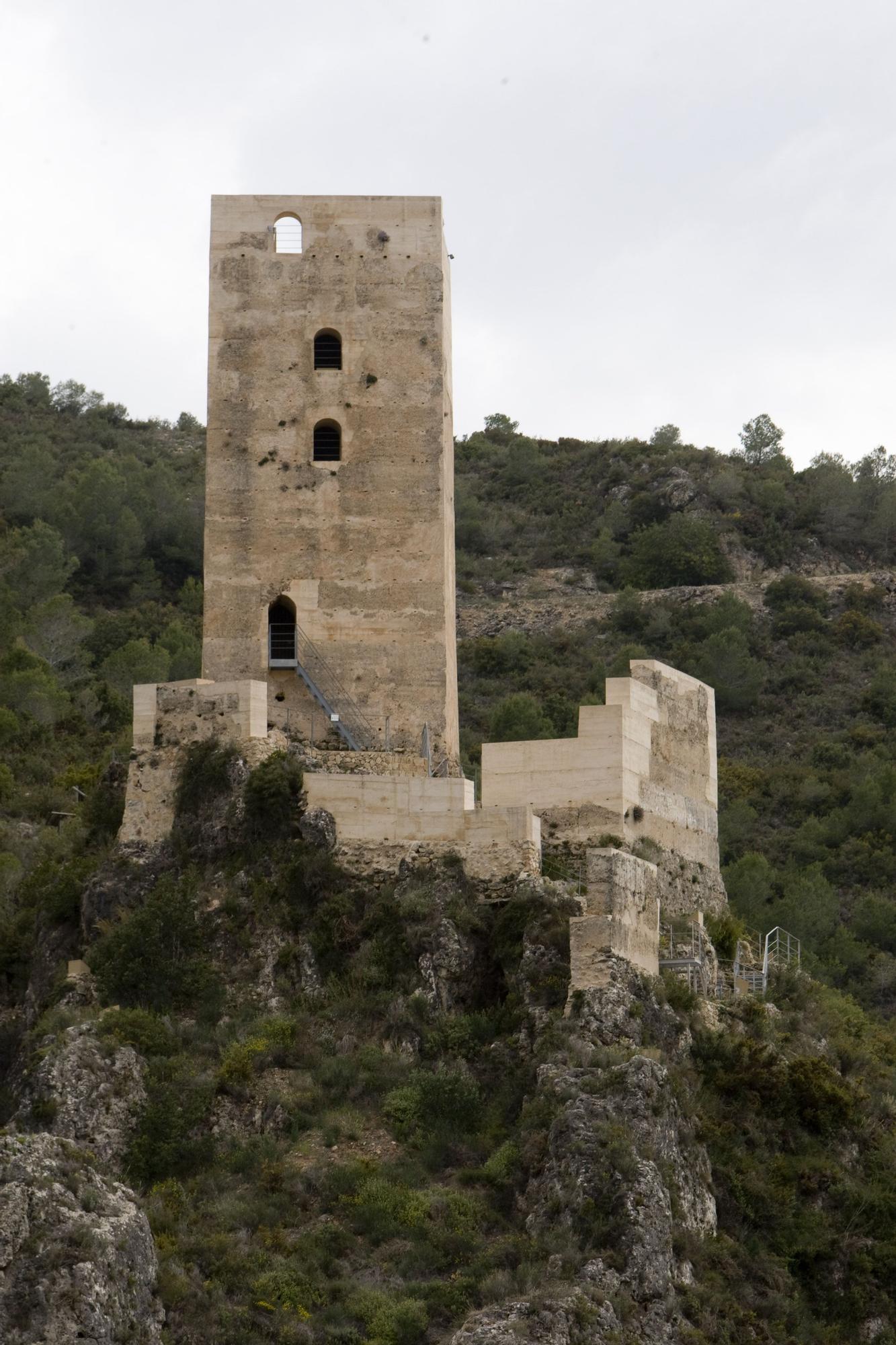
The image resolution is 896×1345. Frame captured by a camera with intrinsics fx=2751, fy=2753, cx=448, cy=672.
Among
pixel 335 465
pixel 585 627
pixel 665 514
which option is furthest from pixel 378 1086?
pixel 665 514

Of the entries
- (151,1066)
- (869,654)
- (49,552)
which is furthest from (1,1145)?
(869,654)

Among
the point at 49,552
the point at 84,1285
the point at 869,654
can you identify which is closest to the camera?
the point at 84,1285

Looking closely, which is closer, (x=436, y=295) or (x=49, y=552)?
(x=436, y=295)

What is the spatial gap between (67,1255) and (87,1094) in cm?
524

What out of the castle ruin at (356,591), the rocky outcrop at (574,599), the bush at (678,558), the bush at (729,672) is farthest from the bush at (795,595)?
the castle ruin at (356,591)

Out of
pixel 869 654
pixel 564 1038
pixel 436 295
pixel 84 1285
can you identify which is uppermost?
pixel 436 295

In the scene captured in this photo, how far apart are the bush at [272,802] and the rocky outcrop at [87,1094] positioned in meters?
4.70

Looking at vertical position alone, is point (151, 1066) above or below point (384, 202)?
below

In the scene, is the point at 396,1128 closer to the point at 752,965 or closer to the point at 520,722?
the point at 752,965

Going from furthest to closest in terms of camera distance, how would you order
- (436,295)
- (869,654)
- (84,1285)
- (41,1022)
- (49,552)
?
(869,654) < (49,552) < (436,295) < (41,1022) < (84,1285)

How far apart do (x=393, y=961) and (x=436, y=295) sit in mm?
13269

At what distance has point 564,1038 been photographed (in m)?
38.4

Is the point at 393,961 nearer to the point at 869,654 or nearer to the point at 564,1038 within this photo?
the point at 564,1038

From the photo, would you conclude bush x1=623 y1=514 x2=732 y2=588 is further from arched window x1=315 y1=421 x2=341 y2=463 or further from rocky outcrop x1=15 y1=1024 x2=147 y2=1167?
rocky outcrop x1=15 y1=1024 x2=147 y2=1167
